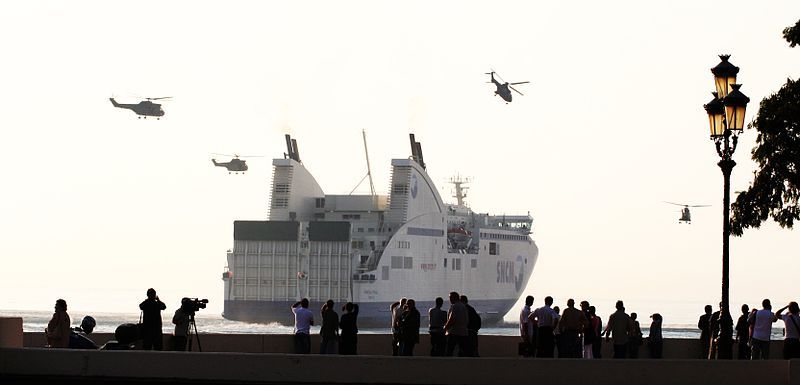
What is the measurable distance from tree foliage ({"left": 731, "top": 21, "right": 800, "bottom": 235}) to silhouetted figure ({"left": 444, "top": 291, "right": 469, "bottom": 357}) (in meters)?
5.19

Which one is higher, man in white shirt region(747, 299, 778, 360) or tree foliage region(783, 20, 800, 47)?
tree foliage region(783, 20, 800, 47)

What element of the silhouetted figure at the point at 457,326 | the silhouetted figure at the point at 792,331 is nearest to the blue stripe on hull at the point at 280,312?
the silhouetted figure at the point at 457,326

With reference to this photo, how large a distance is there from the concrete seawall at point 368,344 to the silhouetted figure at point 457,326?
312 cm

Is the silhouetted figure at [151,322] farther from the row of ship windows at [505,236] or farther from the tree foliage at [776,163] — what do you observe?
the row of ship windows at [505,236]

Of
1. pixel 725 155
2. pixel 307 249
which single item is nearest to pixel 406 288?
pixel 307 249

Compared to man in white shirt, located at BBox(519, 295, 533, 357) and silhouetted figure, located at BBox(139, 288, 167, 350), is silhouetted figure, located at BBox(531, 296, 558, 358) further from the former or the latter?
silhouetted figure, located at BBox(139, 288, 167, 350)

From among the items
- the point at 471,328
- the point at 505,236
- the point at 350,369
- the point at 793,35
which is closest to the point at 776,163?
the point at 793,35

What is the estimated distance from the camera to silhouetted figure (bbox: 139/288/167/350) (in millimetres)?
25344

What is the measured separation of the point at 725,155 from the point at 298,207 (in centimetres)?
8263

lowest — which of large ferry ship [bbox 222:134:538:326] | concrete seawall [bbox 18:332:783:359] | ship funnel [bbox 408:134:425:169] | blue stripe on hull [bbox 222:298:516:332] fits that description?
blue stripe on hull [bbox 222:298:516:332]

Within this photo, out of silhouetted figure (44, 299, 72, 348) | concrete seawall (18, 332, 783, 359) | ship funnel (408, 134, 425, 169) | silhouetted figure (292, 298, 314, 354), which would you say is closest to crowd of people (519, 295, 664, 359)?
concrete seawall (18, 332, 783, 359)

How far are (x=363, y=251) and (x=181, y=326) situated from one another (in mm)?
71214

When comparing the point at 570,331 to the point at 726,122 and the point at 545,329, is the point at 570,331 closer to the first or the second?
the point at 545,329

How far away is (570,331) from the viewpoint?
26844mm
